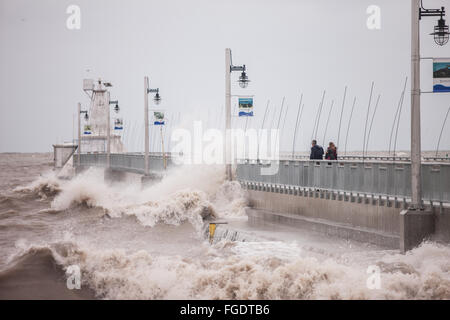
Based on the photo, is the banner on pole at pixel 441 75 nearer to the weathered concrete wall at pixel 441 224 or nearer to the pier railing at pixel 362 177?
the pier railing at pixel 362 177

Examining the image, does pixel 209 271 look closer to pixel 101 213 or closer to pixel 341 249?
pixel 341 249

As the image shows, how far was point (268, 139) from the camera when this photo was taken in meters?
44.6

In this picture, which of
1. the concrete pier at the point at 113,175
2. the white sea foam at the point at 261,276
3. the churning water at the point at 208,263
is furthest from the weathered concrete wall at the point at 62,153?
the white sea foam at the point at 261,276

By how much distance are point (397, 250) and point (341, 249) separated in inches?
55.3

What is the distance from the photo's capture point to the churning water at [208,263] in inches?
517

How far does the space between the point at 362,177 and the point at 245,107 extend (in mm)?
8986

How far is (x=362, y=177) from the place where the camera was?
62.4ft

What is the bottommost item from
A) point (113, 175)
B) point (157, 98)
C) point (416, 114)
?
point (113, 175)

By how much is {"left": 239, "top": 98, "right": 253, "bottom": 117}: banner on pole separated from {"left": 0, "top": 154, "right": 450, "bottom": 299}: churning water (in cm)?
319

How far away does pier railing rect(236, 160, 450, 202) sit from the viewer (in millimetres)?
15469

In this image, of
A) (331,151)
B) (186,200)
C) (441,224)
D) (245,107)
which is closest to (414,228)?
(441,224)

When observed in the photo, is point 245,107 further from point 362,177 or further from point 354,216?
point 354,216

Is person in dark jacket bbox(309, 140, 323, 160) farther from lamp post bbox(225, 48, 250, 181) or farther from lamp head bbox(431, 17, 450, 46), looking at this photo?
lamp head bbox(431, 17, 450, 46)

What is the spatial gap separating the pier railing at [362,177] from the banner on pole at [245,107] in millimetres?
2270
